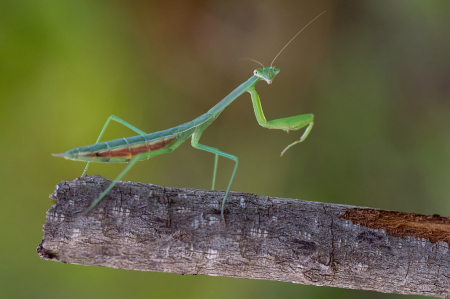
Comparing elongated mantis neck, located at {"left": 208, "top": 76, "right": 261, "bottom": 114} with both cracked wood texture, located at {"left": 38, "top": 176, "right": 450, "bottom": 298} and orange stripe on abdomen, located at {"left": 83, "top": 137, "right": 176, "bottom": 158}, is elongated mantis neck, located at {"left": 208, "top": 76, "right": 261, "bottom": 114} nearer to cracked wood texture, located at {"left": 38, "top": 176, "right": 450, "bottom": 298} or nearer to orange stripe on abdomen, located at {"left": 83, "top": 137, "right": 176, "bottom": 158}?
orange stripe on abdomen, located at {"left": 83, "top": 137, "right": 176, "bottom": 158}

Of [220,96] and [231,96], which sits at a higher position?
[220,96]

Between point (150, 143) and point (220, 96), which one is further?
point (220, 96)

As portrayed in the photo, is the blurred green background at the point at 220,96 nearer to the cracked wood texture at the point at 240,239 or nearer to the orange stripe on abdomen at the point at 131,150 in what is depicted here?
the orange stripe on abdomen at the point at 131,150

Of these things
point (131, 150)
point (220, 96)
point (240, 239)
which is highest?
point (220, 96)

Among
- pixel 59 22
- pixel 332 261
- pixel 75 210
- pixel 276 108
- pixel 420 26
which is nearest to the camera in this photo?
pixel 75 210

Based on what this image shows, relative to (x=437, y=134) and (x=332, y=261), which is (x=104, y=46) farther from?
(x=437, y=134)

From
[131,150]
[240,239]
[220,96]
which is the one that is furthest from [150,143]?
[220,96]

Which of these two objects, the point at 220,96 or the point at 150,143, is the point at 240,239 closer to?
the point at 150,143

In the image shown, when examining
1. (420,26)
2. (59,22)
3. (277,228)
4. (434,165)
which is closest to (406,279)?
(277,228)
